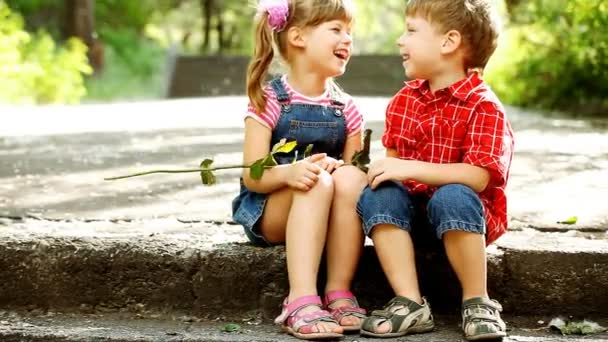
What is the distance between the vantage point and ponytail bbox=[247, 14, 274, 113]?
279cm

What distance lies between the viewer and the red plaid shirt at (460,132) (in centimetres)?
257

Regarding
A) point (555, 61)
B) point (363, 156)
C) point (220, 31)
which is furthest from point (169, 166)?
point (220, 31)

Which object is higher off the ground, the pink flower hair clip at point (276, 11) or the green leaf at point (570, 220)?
the pink flower hair clip at point (276, 11)

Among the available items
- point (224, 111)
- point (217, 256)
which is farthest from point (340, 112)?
point (224, 111)

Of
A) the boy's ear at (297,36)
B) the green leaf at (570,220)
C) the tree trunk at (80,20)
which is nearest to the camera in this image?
the boy's ear at (297,36)

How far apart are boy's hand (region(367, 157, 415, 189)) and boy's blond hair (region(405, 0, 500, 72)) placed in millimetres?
390

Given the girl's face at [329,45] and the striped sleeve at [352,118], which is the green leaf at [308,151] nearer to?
the striped sleeve at [352,118]

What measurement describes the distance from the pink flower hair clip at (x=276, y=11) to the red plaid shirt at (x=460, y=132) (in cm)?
42

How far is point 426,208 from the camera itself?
8.66ft

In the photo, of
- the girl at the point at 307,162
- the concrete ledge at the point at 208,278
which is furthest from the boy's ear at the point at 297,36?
the concrete ledge at the point at 208,278

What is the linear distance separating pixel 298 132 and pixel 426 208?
460 mm

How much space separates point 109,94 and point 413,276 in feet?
43.9

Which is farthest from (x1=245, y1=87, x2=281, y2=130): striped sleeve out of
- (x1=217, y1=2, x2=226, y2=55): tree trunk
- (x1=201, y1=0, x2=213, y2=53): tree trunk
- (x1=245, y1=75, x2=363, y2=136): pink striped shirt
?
(x1=217, y1=2, x2=226, y2=55): tree trunk

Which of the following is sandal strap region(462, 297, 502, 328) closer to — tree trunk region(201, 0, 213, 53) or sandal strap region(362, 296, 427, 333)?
sandal strap region(362, 296, 427, 333)
